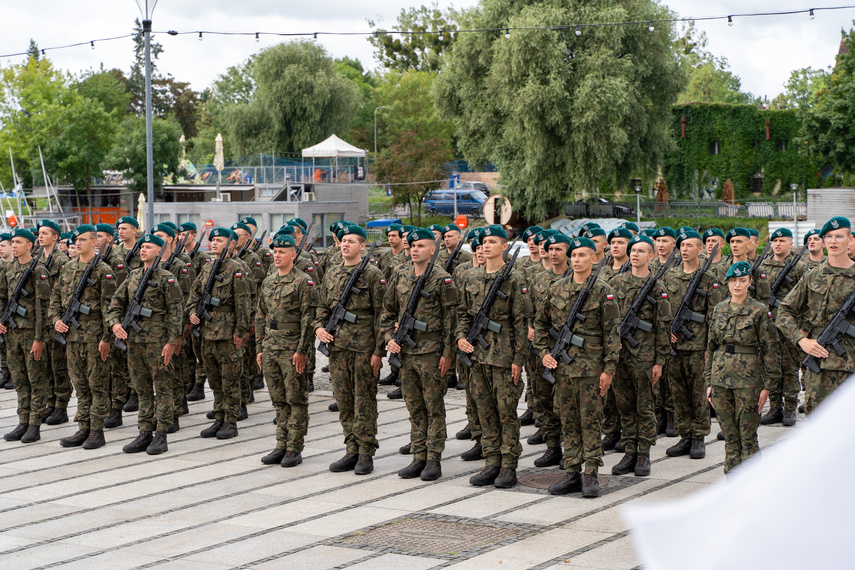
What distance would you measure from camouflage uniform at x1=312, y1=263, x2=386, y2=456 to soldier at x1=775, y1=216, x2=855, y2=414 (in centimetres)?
360

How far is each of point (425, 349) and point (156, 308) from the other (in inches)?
122

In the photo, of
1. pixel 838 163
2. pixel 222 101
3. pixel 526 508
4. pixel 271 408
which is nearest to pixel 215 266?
pixel 271 408

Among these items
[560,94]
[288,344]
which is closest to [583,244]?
[288,344]

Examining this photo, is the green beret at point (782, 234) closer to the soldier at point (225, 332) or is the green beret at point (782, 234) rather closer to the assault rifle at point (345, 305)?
the assault rifle at point (345, 305)

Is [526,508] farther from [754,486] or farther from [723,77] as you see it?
[723,77]

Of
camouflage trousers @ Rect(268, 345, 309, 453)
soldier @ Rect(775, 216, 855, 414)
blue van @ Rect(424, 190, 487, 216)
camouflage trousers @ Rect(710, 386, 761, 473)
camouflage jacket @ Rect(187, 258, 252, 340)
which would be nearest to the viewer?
soldier @ Rect(775, 216, 855, 414)

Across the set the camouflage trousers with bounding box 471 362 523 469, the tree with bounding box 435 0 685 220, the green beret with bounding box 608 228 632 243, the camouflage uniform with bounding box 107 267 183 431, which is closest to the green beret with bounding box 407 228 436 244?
the camouflage trousers with bounding box 471 362 523 469

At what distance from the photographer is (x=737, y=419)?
836cm

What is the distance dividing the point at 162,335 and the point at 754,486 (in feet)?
31.1

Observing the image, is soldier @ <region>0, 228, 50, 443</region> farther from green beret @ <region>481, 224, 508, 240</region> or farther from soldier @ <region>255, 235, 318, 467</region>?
green beret @ <region>481, 224, 508, 240</region>

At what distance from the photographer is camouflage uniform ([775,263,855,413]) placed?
797 centimetres

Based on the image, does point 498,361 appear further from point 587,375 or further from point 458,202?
point 458,202

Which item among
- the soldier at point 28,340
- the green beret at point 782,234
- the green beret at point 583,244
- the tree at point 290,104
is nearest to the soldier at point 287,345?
the green beret at point 583,244

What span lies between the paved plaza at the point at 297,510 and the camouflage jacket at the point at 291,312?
48.5 inches
